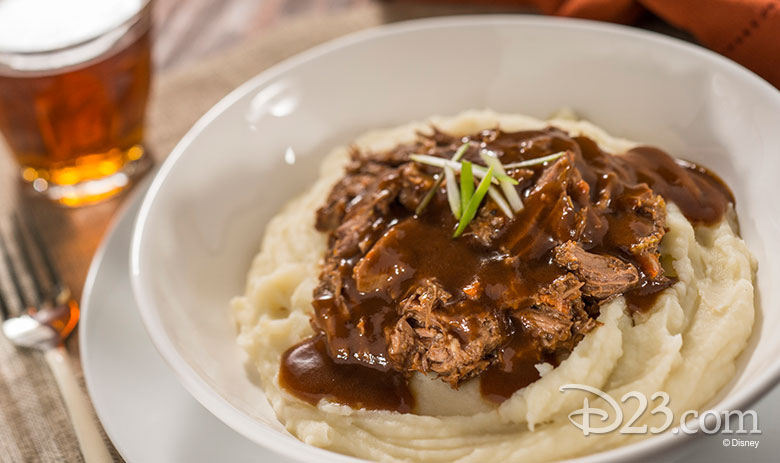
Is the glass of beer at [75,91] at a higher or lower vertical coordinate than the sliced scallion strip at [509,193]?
lower

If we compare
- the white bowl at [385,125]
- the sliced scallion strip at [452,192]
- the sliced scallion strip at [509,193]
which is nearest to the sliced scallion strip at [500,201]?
the sliced scallion strip at [509,193]

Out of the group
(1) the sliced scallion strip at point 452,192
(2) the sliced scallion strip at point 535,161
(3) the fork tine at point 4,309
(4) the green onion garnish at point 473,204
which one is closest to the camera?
(4) the green onion garnish at point 473,204

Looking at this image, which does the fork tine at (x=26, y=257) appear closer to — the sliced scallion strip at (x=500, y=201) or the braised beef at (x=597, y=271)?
the sliced scallion strip at (x=500, y=201)

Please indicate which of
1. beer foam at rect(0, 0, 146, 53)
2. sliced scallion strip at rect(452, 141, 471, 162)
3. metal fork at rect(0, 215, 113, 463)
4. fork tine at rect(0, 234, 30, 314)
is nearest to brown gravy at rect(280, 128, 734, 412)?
sliced scallion strip at rect(452, 141, 471, 162)

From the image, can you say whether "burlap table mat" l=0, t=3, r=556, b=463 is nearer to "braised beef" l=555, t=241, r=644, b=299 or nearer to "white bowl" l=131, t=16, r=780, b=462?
"white bowl" l=131, t=16, r=780, b=462

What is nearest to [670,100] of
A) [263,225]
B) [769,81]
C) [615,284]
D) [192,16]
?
[769,81]
